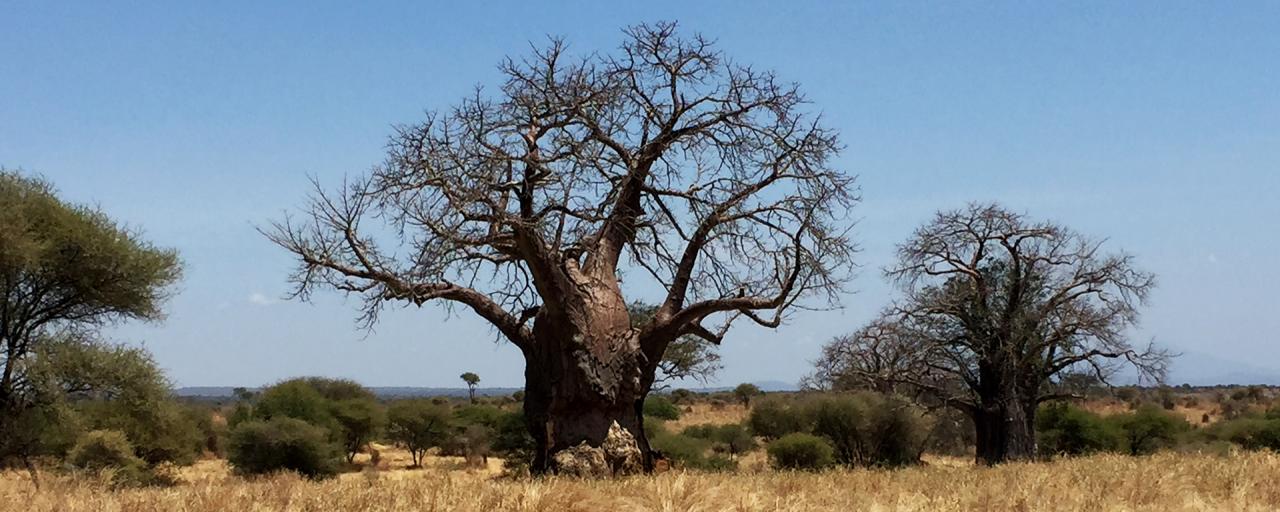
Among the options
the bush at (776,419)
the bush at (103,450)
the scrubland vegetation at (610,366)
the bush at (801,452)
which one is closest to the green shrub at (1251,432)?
the scrubland vegetation at (610,366)

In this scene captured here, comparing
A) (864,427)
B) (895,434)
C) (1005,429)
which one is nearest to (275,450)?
(864,427)

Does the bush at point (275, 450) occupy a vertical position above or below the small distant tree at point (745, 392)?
below

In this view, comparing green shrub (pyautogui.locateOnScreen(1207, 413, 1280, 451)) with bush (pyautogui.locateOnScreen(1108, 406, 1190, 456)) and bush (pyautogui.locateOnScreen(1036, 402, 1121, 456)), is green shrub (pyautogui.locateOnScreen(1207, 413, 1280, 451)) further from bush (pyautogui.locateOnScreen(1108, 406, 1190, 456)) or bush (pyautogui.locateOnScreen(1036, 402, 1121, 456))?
bush (pyautogui.locateOnScreen(1036, 402, 1121, 456))

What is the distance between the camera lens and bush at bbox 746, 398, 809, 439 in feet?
111

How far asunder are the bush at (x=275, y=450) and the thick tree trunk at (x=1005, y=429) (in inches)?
647

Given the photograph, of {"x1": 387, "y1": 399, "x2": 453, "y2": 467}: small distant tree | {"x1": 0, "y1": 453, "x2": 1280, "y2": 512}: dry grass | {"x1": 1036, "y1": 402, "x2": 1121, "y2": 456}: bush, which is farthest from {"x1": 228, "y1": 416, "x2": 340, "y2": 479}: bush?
{"x1": 1036, "y1": 402, "x2": 1121, "y2": 456}: bush

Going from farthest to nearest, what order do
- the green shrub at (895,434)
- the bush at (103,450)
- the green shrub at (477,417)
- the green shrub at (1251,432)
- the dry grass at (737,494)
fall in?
1. the green shrub at (477,417)
2. the green shrub at (1251,432)
3. the green shrub at (895,434)
4. the bush at (103,450)
5. the dry grass at (737,494)

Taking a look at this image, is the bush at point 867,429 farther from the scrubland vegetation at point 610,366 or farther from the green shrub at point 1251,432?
the green shrub at point 1251,432

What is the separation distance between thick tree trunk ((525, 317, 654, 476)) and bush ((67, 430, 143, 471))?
13.3 metres

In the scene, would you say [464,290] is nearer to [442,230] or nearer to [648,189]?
[442,230]

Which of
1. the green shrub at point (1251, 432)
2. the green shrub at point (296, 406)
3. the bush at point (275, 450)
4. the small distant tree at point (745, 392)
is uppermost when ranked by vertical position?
the small distant tree at point (745, 392)

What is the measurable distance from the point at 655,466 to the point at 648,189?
9.70 feet

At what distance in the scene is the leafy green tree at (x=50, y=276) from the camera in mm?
17094

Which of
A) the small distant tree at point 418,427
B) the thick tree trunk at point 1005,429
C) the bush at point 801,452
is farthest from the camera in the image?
the small distant tree at point 418,427
